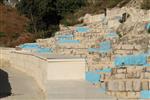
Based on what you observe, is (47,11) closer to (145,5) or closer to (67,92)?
(145,5)

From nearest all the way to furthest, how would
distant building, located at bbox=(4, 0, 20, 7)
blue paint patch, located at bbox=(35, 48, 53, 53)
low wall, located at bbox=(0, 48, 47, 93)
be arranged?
low wall, located at bbox=(0, 48, 47, 93)
blue paint patch, located at bbox=(35, 48, 53, 53)
distant building, located at bbox=(4, 0, 20, 7)

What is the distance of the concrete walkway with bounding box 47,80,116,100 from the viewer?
10.7 meters

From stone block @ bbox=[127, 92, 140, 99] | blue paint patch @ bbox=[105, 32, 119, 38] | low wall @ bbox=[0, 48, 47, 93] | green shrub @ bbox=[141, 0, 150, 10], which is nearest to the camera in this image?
stone block @ bbox=[127, 92, 140, 99]

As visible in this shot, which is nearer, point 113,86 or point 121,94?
point 121,94

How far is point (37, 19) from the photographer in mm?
46375

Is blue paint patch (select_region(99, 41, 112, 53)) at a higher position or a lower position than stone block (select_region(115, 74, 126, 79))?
higher

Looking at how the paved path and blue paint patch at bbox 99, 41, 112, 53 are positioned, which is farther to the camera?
blue paint patch at bbox 99, 41, 112, 53

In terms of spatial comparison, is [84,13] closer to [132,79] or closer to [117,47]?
[117,47]

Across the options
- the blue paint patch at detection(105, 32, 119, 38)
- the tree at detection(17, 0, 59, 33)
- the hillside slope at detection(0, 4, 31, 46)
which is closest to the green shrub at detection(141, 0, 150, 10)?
the blue paint patch at detection(105, 32, 119, 38)

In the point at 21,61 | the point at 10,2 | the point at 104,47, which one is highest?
the point at 10,2

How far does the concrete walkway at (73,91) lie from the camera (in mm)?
10664

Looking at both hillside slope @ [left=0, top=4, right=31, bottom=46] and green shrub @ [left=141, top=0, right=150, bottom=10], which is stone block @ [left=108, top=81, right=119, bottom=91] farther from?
hillside slope @ [left=0, top=4, right=31, bottom=46]

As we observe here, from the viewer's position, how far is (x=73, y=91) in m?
11.6

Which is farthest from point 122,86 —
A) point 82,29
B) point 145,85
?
point 82,29
